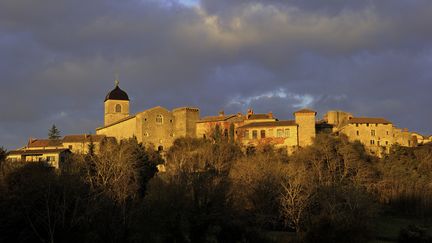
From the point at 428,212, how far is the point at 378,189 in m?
5.32

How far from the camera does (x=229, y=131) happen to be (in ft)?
239

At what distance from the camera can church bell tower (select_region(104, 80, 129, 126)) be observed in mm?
85312

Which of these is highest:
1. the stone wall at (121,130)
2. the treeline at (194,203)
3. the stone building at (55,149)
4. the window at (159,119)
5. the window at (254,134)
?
the window at (159,119)

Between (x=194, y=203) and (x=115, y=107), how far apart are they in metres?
49.8

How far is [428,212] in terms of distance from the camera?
173 feet

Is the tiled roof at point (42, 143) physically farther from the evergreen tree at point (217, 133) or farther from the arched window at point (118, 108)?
the evergreen tree at point (217, 133)

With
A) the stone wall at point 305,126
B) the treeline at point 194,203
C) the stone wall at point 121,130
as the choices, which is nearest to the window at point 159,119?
the stone wall at point 121,130

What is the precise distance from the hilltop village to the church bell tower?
382 cm

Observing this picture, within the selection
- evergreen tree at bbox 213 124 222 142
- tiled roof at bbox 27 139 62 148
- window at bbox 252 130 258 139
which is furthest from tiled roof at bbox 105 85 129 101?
window at bbox 252 130 258 139

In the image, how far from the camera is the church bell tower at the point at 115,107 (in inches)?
3359

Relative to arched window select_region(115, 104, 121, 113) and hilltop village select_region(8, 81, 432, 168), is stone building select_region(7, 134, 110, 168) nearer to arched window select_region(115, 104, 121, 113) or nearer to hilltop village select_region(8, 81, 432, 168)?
hilltop village select_region(8, 81, 432, 168)

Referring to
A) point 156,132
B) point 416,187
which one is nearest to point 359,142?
point 416,187

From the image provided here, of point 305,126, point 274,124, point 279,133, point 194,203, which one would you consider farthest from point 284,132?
point 194,203

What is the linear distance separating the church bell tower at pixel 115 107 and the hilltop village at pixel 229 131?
3821mm
